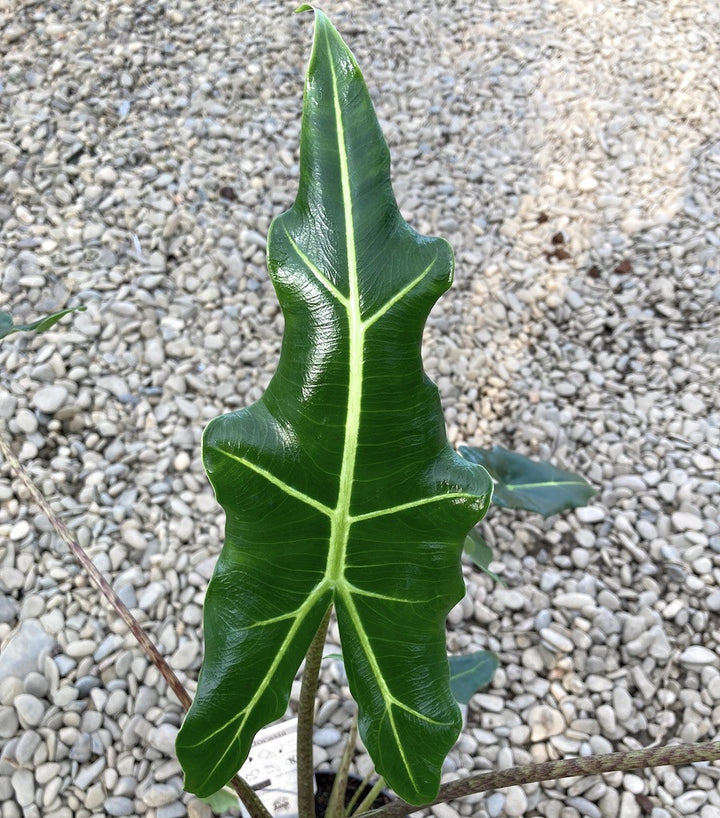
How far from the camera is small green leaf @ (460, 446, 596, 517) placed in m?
1.01

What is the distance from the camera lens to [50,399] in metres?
1.50

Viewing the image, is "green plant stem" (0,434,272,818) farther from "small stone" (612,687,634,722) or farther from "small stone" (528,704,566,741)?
"small stone" (612,687,634,722)

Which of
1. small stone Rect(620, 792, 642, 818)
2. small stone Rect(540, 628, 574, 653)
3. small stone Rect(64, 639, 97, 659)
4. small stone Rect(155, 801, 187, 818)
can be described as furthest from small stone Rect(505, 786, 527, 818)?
small stone Rect(64, 639, 97, 659)

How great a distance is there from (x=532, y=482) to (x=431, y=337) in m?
0.69

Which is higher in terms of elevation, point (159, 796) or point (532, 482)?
point (532, 482)

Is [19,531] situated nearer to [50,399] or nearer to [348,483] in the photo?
[50,399]

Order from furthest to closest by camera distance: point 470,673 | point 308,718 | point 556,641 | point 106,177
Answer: point 106,177 → point 556,641 → point 470,673 → point 308,718

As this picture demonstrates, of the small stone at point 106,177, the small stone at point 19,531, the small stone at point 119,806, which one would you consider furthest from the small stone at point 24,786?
the small stone at point 106,177

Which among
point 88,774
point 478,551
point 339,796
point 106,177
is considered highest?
point 106,177

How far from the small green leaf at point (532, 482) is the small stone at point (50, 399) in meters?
0.88

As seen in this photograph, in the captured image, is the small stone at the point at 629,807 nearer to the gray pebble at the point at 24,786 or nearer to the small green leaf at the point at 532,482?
the small green leaf at the point at 532,482

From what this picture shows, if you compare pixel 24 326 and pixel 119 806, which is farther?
pixel 119 806

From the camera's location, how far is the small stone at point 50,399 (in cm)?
149

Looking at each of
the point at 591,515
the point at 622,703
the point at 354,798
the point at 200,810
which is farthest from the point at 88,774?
the point at 591,515
